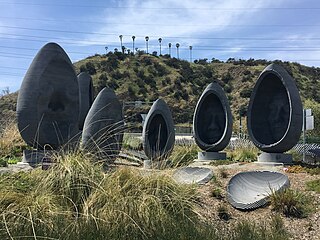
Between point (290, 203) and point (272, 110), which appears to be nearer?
point (290, 203)

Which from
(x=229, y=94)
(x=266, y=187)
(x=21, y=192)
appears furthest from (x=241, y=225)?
(x=229, y=94)

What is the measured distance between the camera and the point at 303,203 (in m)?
8.88

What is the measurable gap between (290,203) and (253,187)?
5.97ft

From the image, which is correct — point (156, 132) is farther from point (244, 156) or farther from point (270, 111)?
point (270, 111)

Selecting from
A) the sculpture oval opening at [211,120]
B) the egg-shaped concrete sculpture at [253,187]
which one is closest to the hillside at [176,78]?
the sculpture oval opening at [211,120]

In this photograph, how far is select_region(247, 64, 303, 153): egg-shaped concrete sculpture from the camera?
14.6 meters

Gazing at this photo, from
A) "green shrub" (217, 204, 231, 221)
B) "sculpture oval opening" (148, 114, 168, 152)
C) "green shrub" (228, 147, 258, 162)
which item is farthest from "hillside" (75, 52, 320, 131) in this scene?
"green shrub" (217, 204, 231, 221)

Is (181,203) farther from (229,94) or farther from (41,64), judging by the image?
(229,94)

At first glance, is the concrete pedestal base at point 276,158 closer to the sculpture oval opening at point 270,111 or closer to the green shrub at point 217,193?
the sculpture oval opening at point 270,111

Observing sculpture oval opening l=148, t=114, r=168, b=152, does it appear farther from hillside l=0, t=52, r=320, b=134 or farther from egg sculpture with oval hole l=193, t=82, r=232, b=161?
hillside l=0, t=52, r=320, b=134

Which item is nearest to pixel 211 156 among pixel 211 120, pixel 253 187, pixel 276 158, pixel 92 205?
pixel 211 120

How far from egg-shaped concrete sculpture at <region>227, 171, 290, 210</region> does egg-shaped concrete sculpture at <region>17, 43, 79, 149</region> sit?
5242 millimetres

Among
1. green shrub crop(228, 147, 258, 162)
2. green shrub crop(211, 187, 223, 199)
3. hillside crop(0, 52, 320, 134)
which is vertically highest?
hillside crop(0, 52, 320, 134)

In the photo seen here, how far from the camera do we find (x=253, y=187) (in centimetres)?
1052
